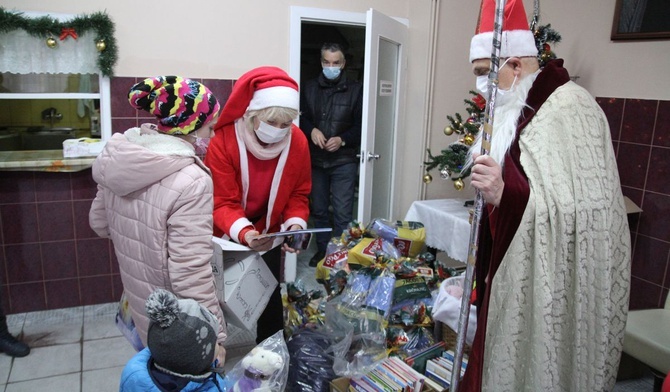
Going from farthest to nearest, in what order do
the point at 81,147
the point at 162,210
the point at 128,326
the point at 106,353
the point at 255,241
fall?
the point at 81,147
the point at 106,353
the point at 255,241
the point at 128,326
the point at 162,210

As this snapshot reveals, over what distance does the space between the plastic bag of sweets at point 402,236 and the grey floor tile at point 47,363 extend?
1.70m

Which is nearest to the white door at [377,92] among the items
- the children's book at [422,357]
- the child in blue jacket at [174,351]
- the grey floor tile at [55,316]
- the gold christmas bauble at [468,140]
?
the gold christmas bauble at [468,140]

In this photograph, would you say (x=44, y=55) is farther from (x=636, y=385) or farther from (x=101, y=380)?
(x=636, y=385)

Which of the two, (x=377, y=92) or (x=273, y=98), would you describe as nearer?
(x=273, y=98)

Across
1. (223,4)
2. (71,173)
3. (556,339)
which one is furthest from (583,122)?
(71,173)

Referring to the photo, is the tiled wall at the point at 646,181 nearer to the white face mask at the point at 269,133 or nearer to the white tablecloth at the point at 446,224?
the white tablecloth at the point at 446,224

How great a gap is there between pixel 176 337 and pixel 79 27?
2.40 meters

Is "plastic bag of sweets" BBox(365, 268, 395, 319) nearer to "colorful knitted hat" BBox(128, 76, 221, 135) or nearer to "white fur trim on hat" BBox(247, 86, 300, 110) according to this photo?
"white fur trim on hat" BBox(247, 86, 300, 110)

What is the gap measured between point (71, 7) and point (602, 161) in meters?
2.78

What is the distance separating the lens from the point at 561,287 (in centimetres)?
152

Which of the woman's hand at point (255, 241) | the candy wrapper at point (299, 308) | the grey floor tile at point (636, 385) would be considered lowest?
the grey floor tile at point (636, 385)

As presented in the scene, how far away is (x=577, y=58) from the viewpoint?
3238 mm

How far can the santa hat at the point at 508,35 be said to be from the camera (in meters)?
1.61

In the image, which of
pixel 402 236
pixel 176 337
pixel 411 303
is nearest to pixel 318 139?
pixel 402 236
